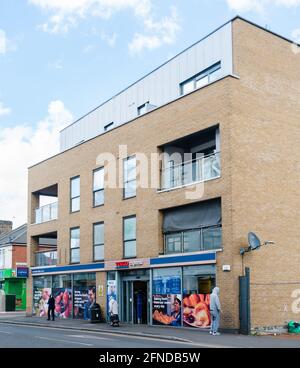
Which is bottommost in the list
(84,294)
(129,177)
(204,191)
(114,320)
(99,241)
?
(114,320)

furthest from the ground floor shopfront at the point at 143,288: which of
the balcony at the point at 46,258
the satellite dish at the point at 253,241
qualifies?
the satellite dish at the point at 253,241

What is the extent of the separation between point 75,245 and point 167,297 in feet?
30.5

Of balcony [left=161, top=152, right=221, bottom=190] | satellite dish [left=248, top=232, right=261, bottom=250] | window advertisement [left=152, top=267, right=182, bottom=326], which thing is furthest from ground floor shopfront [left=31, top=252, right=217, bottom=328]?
balcony [left=161, top=152, right=221, bottom=190]

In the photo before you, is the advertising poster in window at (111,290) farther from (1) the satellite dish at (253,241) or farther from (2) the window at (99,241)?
(1) the satellite dish at (253,241)

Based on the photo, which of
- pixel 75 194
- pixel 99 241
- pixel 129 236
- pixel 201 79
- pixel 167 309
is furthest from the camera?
pixel 75 194

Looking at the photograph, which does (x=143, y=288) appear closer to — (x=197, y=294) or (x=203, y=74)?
(x=197, y=294)

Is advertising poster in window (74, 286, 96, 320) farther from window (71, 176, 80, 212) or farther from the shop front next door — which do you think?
window (71, 176, 80, 212)

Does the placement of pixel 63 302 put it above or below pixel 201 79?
below

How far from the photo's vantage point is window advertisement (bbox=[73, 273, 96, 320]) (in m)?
30.3

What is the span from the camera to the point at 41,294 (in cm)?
3547

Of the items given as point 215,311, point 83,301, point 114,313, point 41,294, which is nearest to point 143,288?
point 114,313

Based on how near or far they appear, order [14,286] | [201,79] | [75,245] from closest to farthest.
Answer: [201,79] → [75,245] → [14,286]
